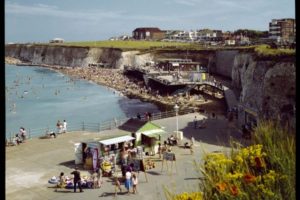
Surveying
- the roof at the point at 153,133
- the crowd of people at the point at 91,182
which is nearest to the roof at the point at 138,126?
the roof at the point at 153,133

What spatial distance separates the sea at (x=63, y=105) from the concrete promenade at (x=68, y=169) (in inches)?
367

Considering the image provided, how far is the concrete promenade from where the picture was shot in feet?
52.1

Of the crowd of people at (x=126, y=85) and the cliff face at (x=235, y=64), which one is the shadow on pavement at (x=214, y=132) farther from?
the crowd of people at (x=126, y=85)

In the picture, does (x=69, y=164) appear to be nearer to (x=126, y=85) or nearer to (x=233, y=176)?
(x=233, y=176)

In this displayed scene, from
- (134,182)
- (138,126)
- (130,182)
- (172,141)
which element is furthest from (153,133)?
(134,182)

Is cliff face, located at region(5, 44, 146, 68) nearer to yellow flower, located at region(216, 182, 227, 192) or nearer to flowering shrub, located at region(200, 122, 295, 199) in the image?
flowering shrub, located at region(200, 122, 295, 199)

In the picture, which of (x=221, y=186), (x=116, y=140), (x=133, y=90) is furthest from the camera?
(x=133, y=90)

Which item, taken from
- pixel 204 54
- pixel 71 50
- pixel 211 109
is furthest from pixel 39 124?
pixel 71 50

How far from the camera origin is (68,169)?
1925cm

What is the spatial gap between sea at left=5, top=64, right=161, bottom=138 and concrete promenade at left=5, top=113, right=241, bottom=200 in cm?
931

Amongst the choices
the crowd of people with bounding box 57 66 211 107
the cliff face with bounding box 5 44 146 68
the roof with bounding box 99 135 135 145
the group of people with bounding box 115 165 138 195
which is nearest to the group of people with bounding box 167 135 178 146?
the roof with bounding box 99 135 135 145

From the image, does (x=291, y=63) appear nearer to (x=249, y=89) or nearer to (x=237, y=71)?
(x=249, y=89)

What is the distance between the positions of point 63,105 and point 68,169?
1575 inches

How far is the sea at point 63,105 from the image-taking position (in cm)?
4506
